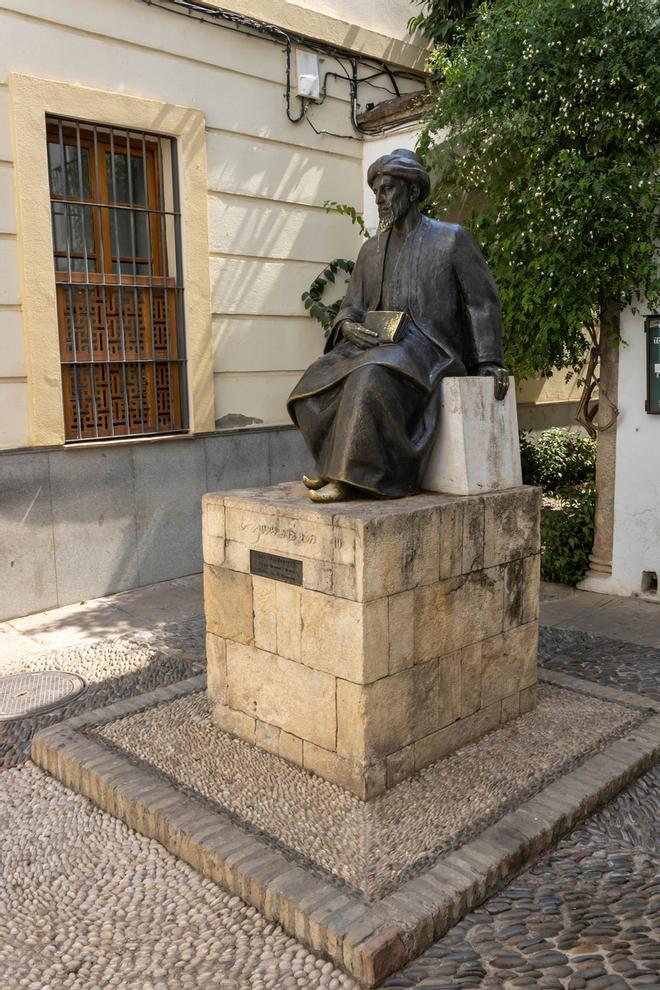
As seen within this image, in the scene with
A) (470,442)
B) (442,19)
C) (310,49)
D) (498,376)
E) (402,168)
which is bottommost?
(470,442)

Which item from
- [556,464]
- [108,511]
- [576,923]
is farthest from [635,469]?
[576,923]

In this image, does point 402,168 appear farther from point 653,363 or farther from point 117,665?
point 117,665

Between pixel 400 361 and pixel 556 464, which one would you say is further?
pixel 556 464

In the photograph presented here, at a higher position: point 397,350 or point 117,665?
point 397,350

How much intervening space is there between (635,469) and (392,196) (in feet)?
11.6

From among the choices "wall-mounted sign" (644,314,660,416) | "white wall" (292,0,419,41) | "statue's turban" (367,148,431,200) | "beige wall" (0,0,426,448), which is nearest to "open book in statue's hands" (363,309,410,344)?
"statue's turban" (367,148,431,200)

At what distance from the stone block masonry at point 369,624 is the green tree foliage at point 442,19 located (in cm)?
639

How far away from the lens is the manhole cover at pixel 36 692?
485cm

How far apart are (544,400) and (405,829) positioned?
847 cm

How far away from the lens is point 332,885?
2977 millimetres

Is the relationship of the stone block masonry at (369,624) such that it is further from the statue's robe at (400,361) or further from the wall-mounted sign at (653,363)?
the wall-mounted sign at (653,363)

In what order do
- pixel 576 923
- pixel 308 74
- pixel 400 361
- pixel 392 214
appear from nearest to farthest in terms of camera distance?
pixel 576 923, pixel 400 361, pixel 392 214, pixel 308 74

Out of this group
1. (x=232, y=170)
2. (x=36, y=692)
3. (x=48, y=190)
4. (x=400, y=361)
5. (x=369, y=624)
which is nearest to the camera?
(x=369, y=624)

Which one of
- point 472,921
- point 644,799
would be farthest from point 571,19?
point 472,921
